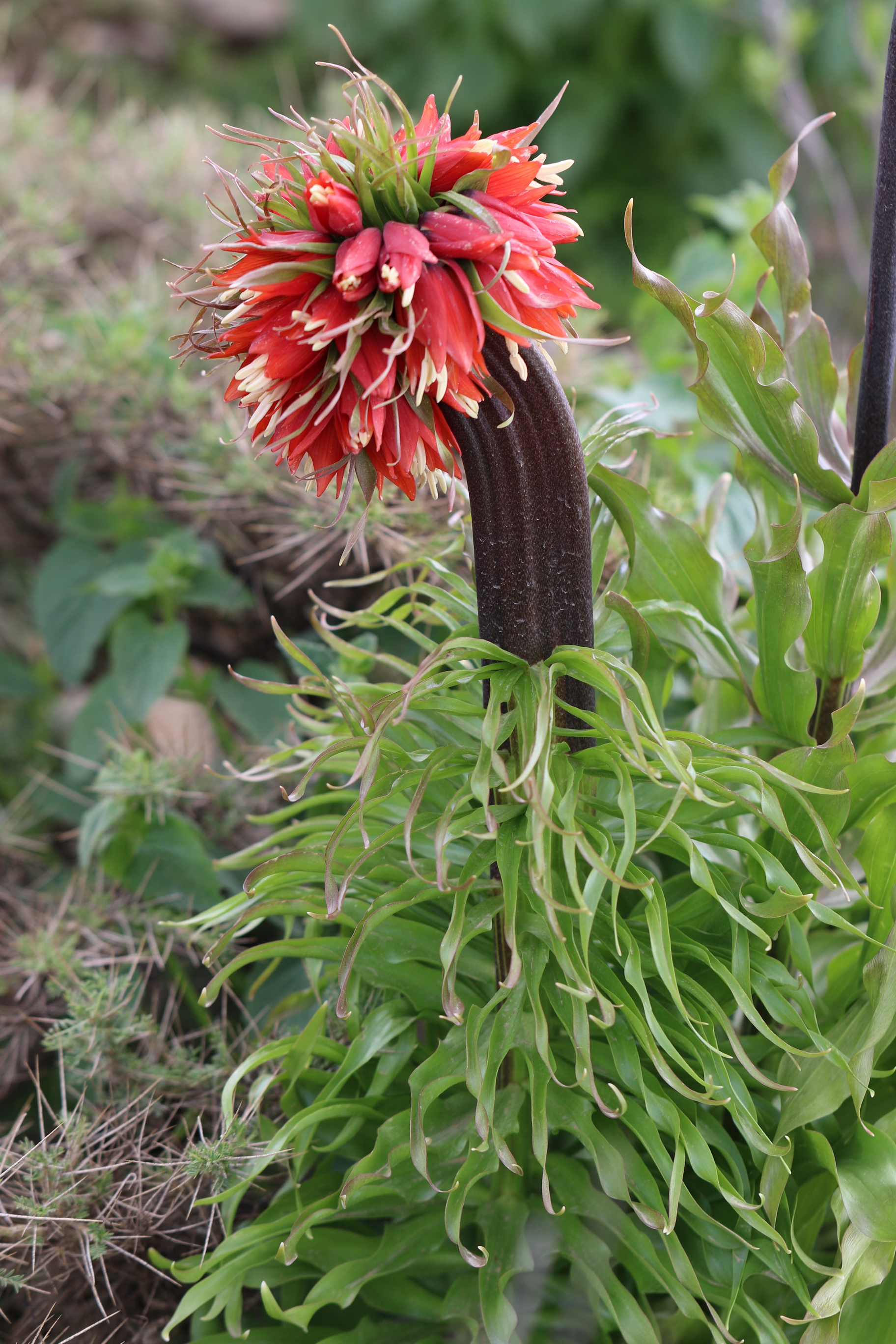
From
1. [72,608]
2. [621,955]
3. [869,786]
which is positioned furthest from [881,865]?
[72,608]

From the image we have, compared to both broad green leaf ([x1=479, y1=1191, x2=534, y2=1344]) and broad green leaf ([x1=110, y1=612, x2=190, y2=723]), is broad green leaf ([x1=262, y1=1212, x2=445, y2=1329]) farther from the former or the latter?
broad green leaf ([x1=110, y1=612, x2=190, y2=723])

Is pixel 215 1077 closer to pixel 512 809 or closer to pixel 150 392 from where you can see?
pixel 512 809

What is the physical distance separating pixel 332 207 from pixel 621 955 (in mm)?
349

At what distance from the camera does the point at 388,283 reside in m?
0.38

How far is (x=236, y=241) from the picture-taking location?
423 mm

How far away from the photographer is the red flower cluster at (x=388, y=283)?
0.38 metres

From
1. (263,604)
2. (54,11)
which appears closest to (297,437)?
(263,604)

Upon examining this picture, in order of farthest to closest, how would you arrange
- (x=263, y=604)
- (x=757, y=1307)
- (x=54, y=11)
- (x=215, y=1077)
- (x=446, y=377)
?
(x=54, y=11)
(x=263, y=604)
(x=215, y=1077)
(x=757, y=1307)
(x=446, y=377)

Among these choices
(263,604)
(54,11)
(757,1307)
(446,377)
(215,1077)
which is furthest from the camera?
(54,11)

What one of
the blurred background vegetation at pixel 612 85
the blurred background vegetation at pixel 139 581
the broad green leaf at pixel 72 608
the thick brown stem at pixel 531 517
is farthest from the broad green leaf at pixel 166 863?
the blurred background vegetation at pixel 612 85

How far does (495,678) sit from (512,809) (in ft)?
0.20

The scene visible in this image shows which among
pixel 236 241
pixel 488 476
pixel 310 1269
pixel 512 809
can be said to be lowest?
pixel 310 1269

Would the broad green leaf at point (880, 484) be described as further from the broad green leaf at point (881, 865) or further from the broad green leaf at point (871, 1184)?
the broad green leaf at point (871, 1184)

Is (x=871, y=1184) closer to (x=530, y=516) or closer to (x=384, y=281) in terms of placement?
(x=530, y=516)
